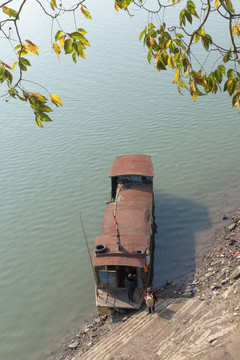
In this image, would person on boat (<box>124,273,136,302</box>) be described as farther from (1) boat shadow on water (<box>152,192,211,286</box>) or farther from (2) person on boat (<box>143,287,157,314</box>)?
(1) boat shadow on water (<box>152,192,211,286</box>)

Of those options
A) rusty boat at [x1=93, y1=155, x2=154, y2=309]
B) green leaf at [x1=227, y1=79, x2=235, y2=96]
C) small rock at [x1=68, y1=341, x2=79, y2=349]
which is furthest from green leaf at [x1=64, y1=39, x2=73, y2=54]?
small rock at [x1=68, y1=341, x2=79, y2=349]

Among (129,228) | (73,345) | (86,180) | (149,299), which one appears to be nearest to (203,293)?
(149,299)

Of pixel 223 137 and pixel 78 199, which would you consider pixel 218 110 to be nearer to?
pixel 223 137

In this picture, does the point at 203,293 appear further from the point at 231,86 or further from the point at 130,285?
the point at 231,86

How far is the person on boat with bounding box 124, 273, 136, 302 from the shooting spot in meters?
13.0

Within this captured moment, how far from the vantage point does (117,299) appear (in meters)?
13.5

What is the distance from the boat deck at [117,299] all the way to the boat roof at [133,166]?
20.9 feet

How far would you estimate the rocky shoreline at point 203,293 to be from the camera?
1184cm

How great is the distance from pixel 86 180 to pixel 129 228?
8.88m

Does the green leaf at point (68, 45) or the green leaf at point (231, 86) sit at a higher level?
the green leaf at point (68, 45)

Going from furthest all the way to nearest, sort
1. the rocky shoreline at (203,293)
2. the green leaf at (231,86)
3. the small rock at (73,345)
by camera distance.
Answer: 1. the small rock at (73,345)
2. the rocky shoreline at (203,293)
3. the green leaf at (231,86)

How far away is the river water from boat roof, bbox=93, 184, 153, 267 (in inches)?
98.6

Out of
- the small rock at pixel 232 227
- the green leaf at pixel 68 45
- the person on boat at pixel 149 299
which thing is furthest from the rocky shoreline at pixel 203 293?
the green leaf at pixel 68 45

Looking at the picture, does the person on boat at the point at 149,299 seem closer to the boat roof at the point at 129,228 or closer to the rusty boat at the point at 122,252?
the rusty boat at the point at 122,252
